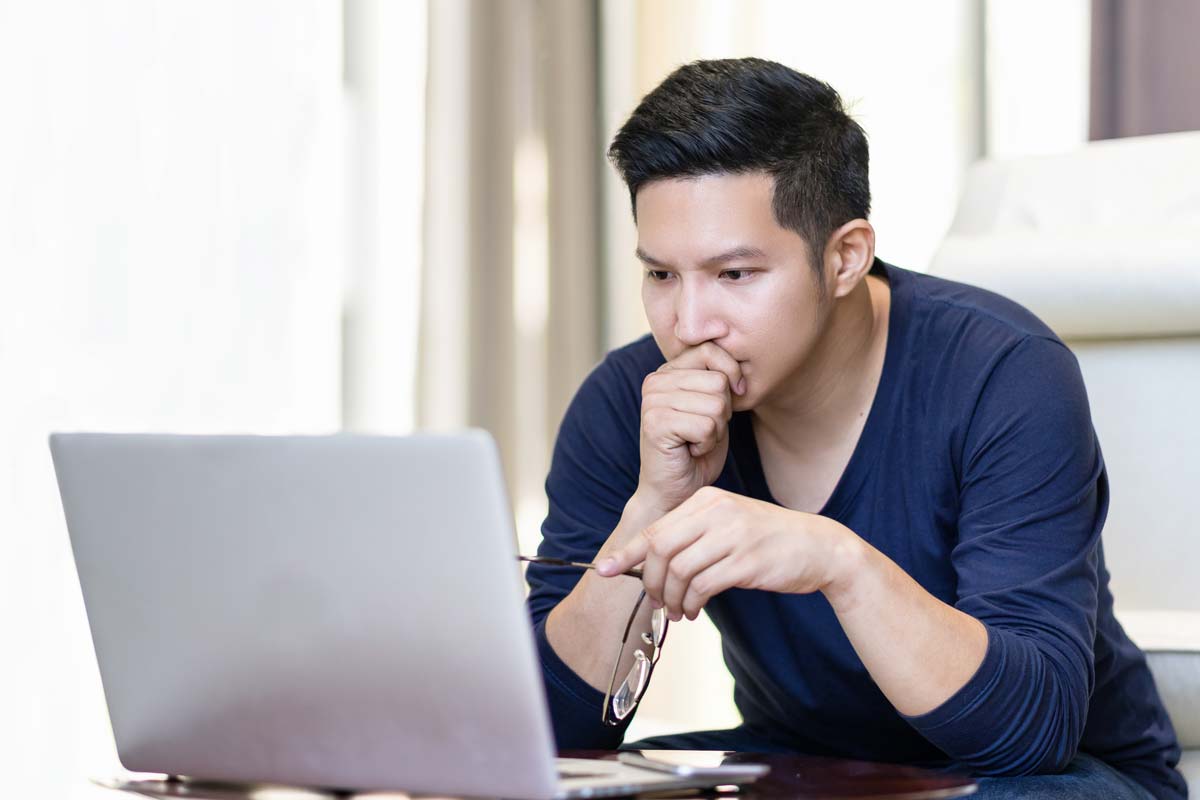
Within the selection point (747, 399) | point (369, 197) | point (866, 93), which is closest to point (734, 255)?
point (747, 399)

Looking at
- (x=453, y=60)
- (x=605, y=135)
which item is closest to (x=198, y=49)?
(x=453, y=60)

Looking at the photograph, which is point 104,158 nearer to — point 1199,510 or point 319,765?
point 319,765

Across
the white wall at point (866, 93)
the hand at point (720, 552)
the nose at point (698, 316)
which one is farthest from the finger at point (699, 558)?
the white wall at point (866, 93)

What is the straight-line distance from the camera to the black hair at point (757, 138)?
1.30 m

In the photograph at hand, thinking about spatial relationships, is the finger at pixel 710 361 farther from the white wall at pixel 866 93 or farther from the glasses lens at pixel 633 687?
the white wall at pixel 866 93

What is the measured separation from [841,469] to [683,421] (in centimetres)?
21

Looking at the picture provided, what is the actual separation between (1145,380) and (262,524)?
1492 millimetres

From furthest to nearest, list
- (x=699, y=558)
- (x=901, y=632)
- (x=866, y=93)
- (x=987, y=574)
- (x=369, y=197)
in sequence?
(x=866, y=93), (x=369, y=197), (x=987, y=574), (x=901, y=632), (x=699, y=558)

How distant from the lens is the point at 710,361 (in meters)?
1.30

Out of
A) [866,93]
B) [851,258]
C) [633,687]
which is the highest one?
[866,93]

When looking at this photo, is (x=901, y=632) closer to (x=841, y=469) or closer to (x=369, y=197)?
(x=841, y=469)

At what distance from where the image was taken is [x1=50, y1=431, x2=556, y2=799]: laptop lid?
0.74 meters

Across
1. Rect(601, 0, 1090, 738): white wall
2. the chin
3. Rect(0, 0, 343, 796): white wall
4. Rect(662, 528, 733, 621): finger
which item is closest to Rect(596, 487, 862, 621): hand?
Rect(662, 528, 733, 621): finger

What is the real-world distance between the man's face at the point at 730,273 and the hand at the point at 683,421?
2 cm
